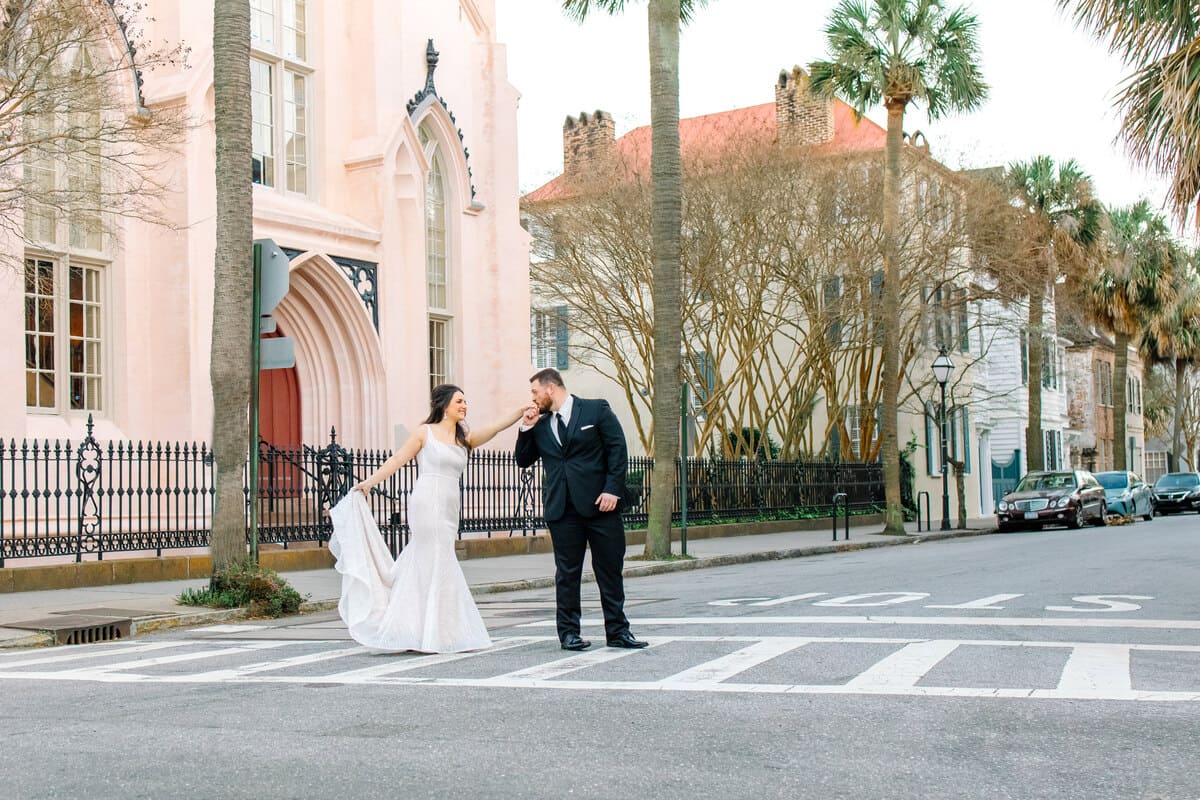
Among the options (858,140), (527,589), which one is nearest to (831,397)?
(858,140)

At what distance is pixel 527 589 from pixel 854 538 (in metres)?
13.7

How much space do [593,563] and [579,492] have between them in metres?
0.49

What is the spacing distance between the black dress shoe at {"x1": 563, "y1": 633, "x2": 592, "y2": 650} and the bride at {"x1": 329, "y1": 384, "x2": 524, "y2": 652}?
0.59 m

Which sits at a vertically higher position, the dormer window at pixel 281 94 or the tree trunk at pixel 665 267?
the dormer window at pixel 281 94

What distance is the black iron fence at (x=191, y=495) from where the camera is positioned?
1494 cm

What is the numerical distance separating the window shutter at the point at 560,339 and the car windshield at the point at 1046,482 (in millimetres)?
12486

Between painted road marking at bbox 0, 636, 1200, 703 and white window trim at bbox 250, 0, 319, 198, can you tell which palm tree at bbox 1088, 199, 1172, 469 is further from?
painted road marking at bbox 0, 636, 1200, 703

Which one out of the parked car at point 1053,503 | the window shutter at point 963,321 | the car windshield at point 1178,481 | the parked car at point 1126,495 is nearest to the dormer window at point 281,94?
the window shutter at point 963,321

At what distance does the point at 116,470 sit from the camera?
57.9 ft

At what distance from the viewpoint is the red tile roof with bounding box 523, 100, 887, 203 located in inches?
1200

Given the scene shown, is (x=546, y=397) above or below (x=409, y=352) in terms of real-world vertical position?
below

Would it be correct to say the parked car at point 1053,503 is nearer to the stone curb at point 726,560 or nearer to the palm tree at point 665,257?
the stone curb at point 726,560

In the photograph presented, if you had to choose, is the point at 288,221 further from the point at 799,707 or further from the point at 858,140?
the point at 858,140

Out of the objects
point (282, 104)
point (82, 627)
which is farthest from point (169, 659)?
point (282, 104)
